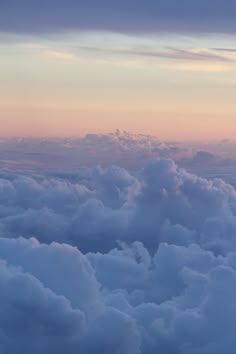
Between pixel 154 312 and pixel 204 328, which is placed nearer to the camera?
pixel 204 328

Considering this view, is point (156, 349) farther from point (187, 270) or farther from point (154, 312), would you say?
point (187, 270)

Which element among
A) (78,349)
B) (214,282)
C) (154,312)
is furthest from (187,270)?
(78,349)

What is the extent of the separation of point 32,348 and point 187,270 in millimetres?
54794

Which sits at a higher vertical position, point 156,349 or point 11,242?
point 11,242

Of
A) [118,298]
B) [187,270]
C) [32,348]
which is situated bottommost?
[32,348]

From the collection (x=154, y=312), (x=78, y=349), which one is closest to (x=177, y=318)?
(x=154, y=312)

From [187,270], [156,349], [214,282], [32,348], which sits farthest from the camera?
[187,270]

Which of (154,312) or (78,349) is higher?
(154,312)

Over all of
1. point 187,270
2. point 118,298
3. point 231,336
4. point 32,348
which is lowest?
point 32,348

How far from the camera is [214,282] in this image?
6043 inches

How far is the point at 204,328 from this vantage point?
158 metres

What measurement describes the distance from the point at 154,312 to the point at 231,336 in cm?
1638

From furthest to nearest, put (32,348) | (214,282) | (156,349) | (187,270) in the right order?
(187,270) → (156,349) → (214,282) → (32,348)

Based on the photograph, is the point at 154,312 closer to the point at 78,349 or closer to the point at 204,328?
the point at 204,328
